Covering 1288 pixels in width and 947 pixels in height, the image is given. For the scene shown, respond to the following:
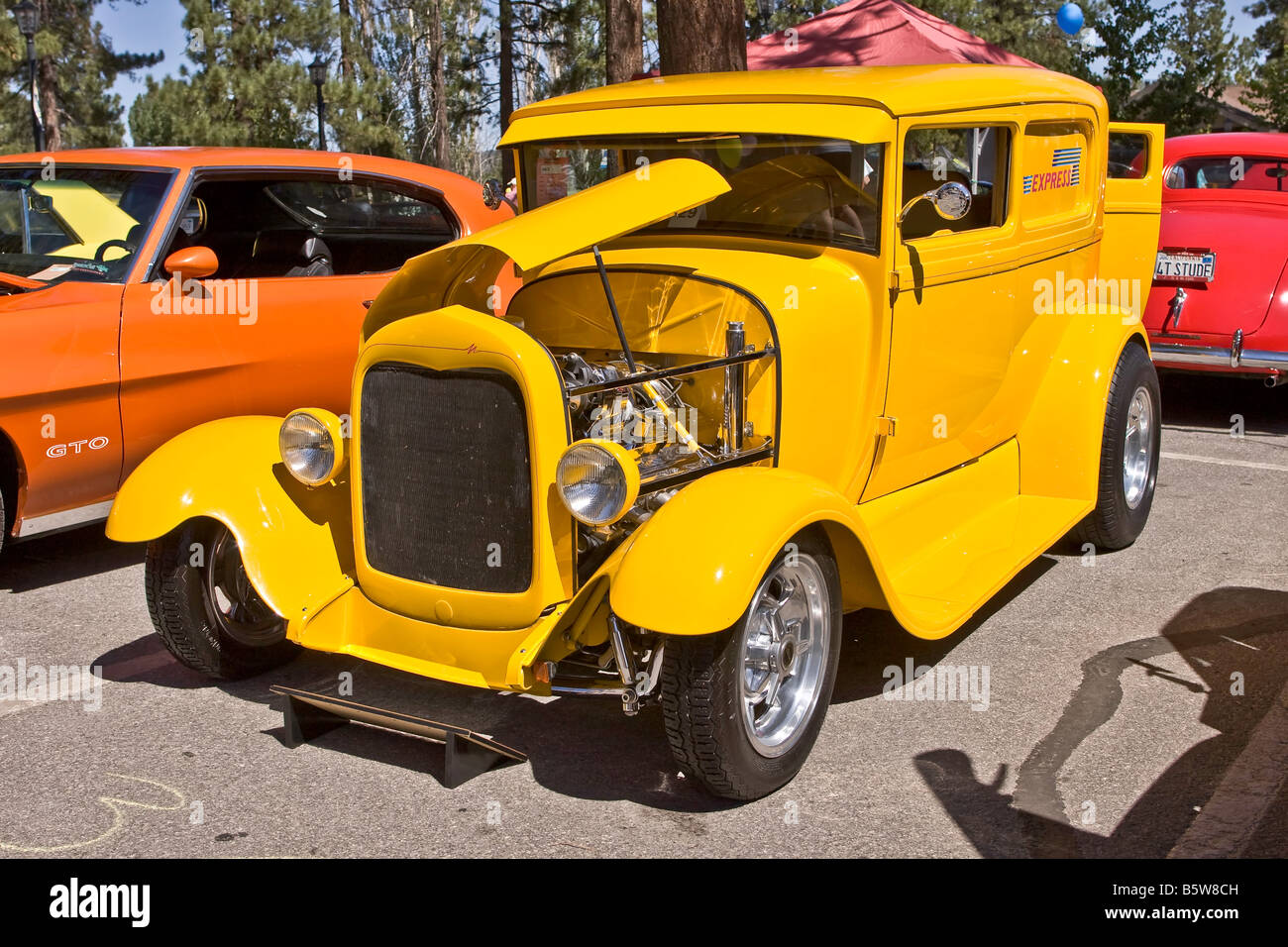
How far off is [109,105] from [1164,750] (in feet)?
114

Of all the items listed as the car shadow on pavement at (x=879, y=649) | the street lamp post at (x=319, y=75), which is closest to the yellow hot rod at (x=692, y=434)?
the car shadow on pavement at (x=879, y=649)

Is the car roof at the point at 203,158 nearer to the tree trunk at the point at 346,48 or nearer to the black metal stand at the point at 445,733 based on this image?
the black metal stand at the point at 445,733

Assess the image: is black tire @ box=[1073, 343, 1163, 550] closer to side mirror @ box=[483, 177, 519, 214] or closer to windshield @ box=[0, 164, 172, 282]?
side mirror @ box=[483, 177, 519, 214]

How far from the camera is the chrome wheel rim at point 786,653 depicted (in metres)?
3.62

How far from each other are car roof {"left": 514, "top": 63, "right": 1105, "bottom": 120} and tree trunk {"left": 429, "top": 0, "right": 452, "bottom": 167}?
22.7m

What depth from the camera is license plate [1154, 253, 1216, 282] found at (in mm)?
8375

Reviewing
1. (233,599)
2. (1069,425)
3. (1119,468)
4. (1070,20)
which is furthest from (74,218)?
(1070,20)

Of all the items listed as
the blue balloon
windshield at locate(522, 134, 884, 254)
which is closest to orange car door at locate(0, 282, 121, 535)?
windshield at locate(522, 134, 884, 254)

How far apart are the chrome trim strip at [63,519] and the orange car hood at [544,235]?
205 cm

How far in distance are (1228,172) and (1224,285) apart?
167cm

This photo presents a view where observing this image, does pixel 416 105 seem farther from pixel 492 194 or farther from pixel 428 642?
pixel 428 642

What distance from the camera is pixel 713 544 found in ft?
10.9
